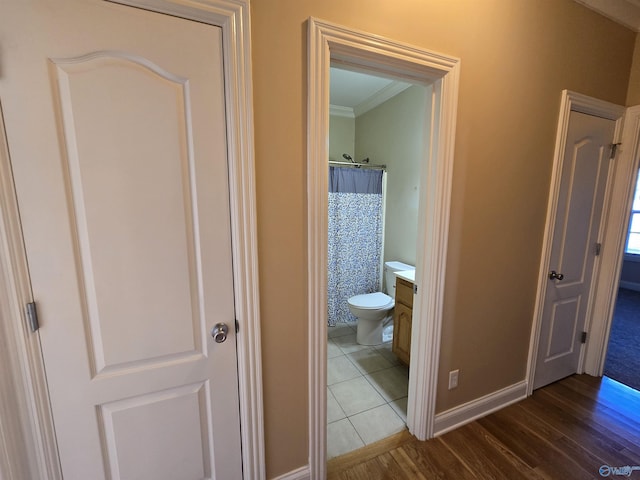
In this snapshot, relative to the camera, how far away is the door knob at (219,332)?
→ 104 centimetres

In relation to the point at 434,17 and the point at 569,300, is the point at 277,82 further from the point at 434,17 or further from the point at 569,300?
the point at 569,300

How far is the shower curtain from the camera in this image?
115 inches

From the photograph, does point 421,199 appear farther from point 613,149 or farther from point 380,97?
A: point 380,97

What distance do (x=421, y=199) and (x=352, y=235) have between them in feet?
5.13

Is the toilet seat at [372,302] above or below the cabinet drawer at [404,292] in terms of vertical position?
below

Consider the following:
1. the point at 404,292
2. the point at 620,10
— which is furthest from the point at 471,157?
the point at 620,10

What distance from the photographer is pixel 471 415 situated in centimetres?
175

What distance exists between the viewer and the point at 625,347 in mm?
2662

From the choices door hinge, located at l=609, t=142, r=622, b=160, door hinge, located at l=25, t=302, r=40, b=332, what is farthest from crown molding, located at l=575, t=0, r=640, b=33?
door hinge, located at l=25, t=302, r=40, b=332

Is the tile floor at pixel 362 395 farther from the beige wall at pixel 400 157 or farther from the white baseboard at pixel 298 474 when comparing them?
the beige wall at pixel 400 157

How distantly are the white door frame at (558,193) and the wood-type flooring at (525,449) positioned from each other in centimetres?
29

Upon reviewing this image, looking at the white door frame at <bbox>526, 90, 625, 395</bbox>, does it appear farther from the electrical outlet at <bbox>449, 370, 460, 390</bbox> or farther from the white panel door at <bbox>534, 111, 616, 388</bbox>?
the electrical outlet at <bbox>449, 370, 460, 390</bbox>

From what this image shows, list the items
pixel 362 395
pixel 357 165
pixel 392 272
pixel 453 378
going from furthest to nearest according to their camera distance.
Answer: pixel 357 165 < pixel 392 272 < pixel 362 395 < pixel 453 378

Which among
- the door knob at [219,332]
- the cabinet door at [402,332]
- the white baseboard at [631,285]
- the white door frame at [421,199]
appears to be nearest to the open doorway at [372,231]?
the cabinet door at [402,332]
